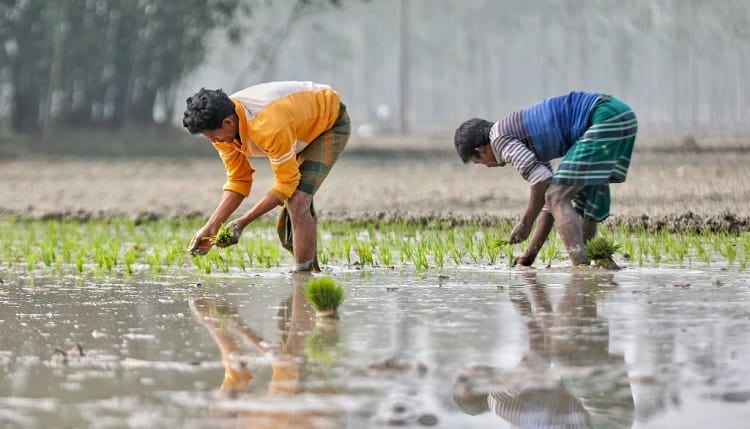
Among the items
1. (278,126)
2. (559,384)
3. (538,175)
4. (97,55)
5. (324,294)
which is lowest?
(559,384)

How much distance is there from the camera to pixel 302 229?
7.71 m

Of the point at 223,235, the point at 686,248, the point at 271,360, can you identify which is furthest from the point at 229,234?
the point at 686,248

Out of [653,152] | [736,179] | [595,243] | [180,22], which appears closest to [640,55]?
[180,22]

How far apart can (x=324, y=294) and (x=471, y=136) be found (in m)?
2.02

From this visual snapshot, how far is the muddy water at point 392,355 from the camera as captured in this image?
Answer: 3.89 m

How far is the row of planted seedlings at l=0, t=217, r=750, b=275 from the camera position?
27.0 feet

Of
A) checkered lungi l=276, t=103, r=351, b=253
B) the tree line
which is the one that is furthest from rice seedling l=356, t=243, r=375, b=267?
the tree line

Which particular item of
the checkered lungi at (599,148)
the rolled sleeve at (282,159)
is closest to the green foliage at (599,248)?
the checkered lungi at (599,148)

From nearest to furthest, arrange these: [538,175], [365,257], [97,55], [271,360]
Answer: [271,360], [538,175], [365,257], [97,55]

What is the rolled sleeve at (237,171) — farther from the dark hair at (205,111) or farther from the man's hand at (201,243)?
the dark hair at (205,111)

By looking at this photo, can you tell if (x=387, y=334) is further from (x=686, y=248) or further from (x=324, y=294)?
(x=686, y=248)

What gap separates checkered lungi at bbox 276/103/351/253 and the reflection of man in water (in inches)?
97.3

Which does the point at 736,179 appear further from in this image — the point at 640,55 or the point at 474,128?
the point at 640,55

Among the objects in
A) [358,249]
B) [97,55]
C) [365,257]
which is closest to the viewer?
[365,257]
